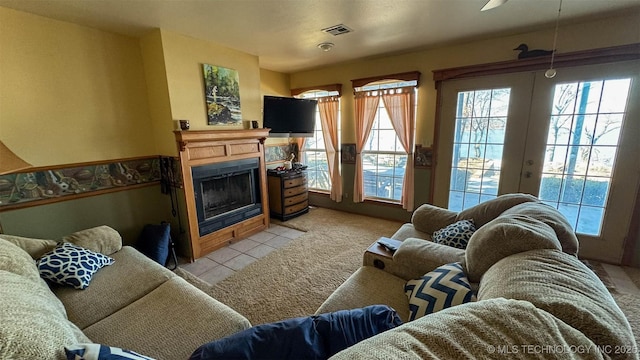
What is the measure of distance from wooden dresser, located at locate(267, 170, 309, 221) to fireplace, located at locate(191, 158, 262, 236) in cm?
41

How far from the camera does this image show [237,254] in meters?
3.02

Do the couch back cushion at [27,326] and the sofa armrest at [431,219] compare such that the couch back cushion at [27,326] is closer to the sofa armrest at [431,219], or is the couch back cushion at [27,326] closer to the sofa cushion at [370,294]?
the sofa cushion at [370,294]

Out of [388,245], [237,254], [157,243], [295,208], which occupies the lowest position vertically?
[237,254]

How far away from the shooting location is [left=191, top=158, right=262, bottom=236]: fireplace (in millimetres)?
2955

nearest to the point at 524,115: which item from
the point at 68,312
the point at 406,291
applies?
the point at 406,291

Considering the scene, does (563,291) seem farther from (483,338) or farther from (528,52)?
(528,52)

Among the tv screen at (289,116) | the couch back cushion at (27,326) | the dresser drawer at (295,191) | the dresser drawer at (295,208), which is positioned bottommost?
the dresser drawer at (295,208)

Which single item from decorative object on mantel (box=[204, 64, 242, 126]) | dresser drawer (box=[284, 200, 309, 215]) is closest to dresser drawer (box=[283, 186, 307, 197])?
dresser drawer (box=[284, 200, 309, 215])

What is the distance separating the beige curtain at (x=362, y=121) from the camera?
12.6 feet

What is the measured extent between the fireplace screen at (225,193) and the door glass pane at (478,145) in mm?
2842

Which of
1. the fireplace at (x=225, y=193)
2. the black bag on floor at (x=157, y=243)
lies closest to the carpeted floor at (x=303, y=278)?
the black bag on floor at (x=157, y=243)

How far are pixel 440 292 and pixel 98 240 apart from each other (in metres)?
2.52

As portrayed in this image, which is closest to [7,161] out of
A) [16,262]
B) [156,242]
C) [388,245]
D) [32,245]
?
[32,245]

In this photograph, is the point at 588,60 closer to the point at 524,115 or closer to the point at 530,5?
the point at 524,115
